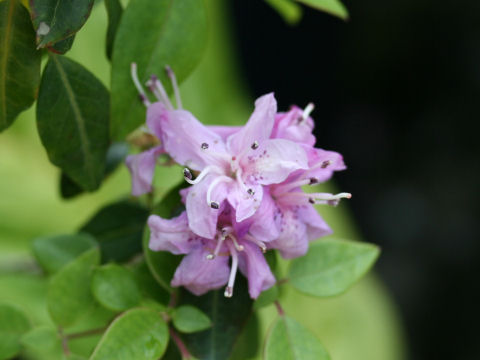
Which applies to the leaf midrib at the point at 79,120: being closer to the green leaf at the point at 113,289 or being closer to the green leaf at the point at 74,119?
the green leaf at the point at 74,119

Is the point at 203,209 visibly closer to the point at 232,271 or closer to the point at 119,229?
the point at 232,271

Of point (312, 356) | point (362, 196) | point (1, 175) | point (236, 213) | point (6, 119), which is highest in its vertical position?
point (6, 119)

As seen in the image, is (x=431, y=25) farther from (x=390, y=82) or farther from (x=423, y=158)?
(x=423, y=158)

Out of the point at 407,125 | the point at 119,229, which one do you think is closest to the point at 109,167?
the point at 119,229

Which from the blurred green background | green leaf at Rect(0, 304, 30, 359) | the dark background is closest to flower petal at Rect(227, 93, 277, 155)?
green leaf at Rect(0, 304, 30, 359)

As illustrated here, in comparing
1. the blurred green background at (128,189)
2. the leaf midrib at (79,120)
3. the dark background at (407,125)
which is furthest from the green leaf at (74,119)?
the dark background at (407,125)

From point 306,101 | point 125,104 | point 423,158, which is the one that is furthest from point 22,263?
point 423,158

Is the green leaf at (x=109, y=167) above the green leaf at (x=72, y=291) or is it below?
above
